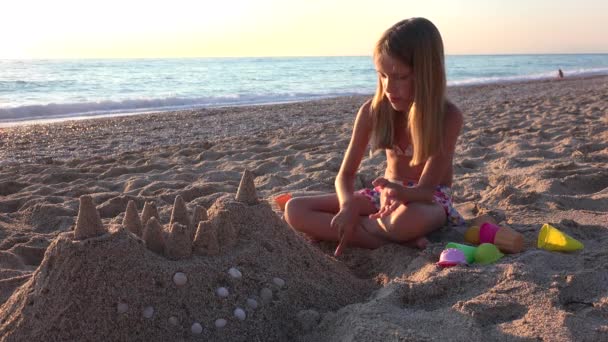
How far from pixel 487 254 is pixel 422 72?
3.07 feet

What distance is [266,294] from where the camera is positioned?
196 cm

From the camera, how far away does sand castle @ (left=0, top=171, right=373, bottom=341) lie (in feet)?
5.60

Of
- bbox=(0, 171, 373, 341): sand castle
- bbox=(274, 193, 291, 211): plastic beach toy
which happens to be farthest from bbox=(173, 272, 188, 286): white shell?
bbox=(274, 193, 291, 211): plastic beach toy

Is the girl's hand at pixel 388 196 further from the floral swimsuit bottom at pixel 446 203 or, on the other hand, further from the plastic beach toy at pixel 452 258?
the plastic beach toy at pixel 452 258

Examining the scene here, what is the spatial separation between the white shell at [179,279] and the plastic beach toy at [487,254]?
1287mm

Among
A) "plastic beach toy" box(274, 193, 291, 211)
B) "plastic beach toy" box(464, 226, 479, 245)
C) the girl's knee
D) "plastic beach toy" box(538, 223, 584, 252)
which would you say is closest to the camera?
"plastic beach toy" box(538, 223, 584, 252)

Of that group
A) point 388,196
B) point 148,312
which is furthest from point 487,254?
point 148,312

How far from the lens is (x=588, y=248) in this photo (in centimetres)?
252

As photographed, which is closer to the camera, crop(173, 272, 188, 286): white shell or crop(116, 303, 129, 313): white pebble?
crop(116, 303, 129, 313): white pebble

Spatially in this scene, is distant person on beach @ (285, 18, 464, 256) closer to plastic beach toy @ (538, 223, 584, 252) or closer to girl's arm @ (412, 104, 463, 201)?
girl's arm @ (412, 104, 463, 201)

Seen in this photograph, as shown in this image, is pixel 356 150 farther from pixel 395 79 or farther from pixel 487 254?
pixel 487 254

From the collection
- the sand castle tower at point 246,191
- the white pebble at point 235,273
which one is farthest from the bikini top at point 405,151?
the white pebble at point 235,273

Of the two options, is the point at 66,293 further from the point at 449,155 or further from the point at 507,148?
the point at 507,148

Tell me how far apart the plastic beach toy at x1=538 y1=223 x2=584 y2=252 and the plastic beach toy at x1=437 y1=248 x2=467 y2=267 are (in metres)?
0.45
